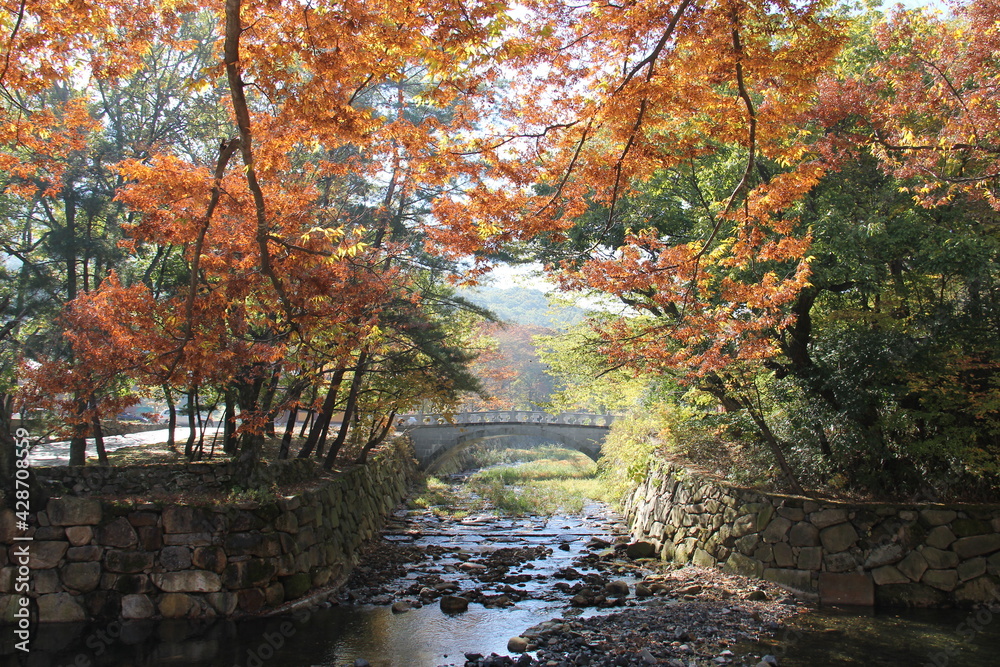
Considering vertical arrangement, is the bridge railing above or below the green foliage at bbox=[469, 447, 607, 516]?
above

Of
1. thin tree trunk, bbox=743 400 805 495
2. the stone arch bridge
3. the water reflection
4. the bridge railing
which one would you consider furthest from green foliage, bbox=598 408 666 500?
the bridge railing

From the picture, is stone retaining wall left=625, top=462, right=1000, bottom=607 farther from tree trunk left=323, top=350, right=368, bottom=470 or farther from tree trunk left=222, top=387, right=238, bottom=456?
tree trunk left=222, top=387, right=238, bottom=456

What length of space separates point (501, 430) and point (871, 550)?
17324 mm

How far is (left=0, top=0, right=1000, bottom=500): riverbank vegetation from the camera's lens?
16.4ft

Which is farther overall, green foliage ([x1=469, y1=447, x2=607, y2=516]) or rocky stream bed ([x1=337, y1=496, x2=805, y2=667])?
green foliage ([x1=469, y1=447, x2=607, y2=516])

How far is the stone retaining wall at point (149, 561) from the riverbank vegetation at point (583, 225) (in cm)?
92

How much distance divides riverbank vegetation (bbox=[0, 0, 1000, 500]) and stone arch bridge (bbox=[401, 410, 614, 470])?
11.6 m

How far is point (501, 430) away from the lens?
80.4ft

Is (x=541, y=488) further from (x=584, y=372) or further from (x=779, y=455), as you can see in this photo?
(x=779, y=455)

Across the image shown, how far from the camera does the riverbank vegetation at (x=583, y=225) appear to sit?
5004 mm

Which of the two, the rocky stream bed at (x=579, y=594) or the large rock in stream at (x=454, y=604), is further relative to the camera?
the large rock in stream at (x=454, y=604)

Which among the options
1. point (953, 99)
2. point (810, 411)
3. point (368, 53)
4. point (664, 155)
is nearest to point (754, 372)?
point (810, 411)

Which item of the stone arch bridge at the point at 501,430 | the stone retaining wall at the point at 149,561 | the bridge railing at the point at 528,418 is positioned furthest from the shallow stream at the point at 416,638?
the bridge railing at the point at 528,418

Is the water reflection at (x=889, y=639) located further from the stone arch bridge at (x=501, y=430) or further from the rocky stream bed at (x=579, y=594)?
the stone arch bridge at (x=501, y=430)
